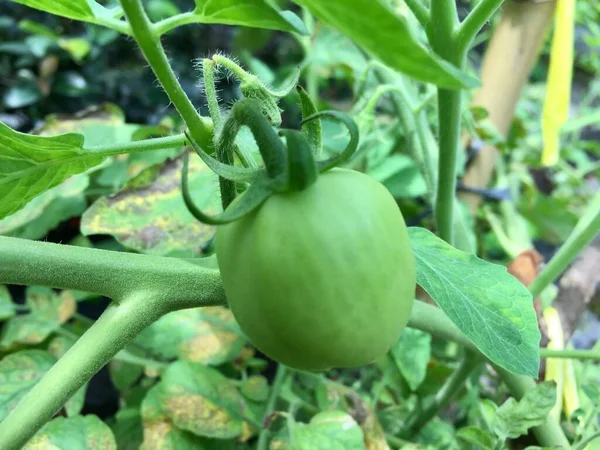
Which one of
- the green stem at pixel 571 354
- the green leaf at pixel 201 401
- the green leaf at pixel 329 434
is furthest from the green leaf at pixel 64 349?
the green stem at pixel 571 354

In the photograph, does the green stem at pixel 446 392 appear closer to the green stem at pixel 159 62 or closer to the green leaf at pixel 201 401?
the green leaf at pixel 201 401

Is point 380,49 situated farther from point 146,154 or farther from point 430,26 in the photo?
point 146,154

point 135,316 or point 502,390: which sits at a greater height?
point 135,316

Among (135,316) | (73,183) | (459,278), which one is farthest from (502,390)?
(73,183)

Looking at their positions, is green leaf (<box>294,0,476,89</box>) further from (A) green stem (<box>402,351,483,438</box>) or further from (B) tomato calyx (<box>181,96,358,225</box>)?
(A) green stem (<box>402,351,483,438</box>)

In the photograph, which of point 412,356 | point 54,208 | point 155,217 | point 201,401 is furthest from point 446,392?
point 54,208

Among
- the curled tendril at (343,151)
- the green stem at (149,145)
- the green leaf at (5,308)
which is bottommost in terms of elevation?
the green leaf at (5,308)
